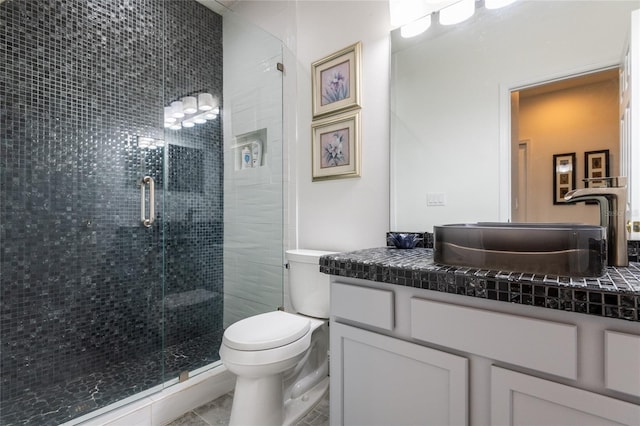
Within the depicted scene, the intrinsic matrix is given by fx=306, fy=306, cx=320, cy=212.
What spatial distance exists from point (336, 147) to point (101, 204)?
152 centimetres

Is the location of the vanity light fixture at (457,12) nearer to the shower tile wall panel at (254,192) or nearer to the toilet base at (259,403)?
the shower tile wall panel at (254,192)

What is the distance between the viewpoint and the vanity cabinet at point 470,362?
26.5 inches

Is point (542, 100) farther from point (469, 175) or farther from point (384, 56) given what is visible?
point (384, 56)

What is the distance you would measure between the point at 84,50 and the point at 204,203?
1.16 meters

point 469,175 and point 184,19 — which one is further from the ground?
point 184,19

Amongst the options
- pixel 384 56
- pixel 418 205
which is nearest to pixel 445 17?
pixel 384 56

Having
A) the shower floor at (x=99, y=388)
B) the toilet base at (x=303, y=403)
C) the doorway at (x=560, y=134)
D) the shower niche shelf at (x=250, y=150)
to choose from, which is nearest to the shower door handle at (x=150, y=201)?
the shower niche shelf at (x=250, y=150)

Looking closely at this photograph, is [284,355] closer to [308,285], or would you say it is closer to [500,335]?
[308,285]

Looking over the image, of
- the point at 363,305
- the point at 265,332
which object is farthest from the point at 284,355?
the point at 363,305

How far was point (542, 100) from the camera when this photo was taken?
117 cm

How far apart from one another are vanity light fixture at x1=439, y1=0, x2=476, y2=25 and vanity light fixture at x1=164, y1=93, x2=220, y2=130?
5.46 ft

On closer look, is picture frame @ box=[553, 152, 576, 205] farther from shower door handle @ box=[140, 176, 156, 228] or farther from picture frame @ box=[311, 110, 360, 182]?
shower door handle @ box=[140, 176, 156, 228]

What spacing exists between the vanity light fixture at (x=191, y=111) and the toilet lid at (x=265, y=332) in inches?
59.8

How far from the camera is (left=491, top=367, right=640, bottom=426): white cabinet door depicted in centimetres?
66
